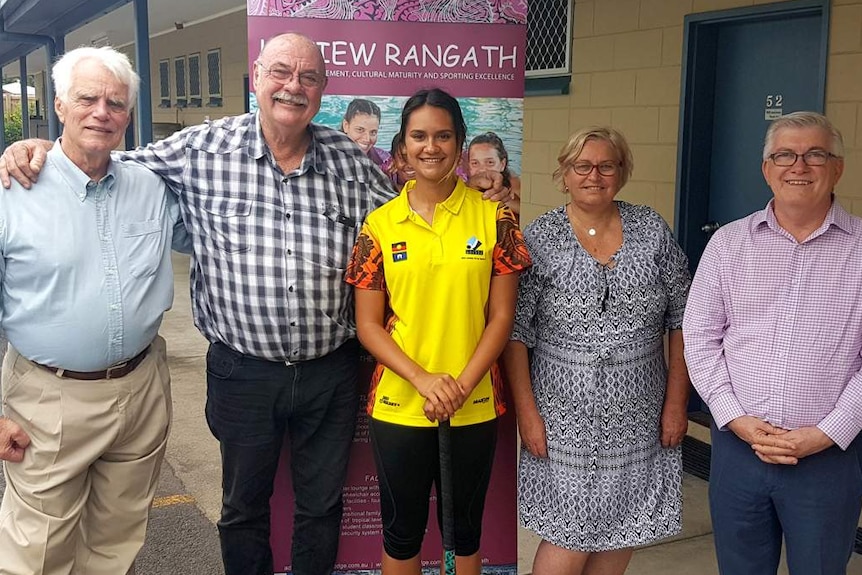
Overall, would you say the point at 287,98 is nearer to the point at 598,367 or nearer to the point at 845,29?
the point at 598,367

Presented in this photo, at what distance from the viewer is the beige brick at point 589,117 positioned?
503cm

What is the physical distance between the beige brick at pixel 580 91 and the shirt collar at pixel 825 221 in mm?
3039

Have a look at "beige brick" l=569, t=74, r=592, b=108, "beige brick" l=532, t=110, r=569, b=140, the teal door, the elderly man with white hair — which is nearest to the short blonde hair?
the elderly man with white hair

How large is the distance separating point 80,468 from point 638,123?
3.52 meters

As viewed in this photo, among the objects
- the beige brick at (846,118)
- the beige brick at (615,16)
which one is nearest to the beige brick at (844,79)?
the beige brick at (846,118)

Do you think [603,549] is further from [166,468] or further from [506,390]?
[166,468]

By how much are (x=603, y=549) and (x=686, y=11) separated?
3010mm

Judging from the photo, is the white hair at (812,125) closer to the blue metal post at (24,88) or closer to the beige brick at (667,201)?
the beige brick at (667,201)

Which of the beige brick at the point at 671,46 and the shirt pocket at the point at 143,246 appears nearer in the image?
the shirt pocket at the point at 143,246

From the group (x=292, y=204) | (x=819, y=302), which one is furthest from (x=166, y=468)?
(x=819, y=302)

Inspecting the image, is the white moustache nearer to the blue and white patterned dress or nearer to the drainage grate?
the blue and white patterned dress

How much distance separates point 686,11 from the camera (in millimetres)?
4410

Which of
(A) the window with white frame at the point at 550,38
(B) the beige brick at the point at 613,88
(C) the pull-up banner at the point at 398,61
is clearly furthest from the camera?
(A) the window with white frame at the point at 550,38

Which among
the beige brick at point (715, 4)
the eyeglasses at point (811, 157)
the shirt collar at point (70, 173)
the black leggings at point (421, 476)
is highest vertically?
the beige brick at point (715, 4)
